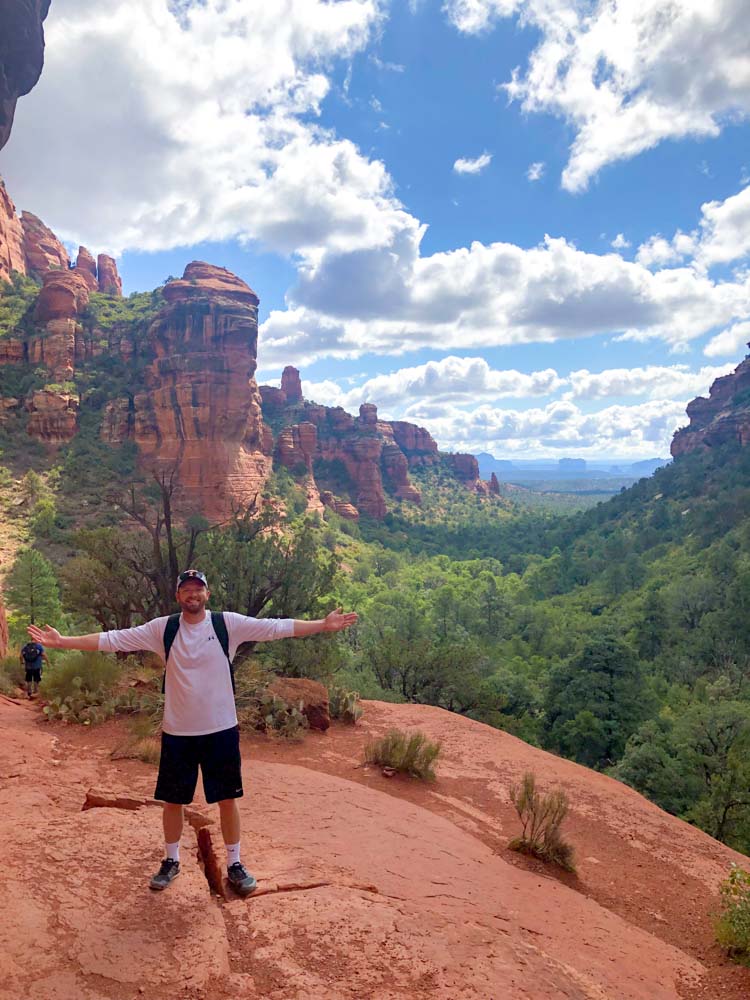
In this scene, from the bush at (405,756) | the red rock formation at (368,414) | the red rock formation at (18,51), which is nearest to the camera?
the bush at (405,756)

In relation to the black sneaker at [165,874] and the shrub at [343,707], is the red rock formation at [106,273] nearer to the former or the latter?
the shrub at [343,707]

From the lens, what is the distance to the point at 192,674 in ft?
11.5

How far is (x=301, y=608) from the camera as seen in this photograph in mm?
13961

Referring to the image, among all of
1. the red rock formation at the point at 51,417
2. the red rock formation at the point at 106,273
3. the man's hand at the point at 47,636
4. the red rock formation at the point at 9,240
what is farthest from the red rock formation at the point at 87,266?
the man's hand at the point at 47,636

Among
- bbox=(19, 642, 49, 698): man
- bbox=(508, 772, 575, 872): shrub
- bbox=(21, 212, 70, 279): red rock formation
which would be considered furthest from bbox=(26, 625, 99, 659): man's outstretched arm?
bbox=(21, 212, 70, 279): red rock formation

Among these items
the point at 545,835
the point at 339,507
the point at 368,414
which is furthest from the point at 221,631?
the point at 368,414

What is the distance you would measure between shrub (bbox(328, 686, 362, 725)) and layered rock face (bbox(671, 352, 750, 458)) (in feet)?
243

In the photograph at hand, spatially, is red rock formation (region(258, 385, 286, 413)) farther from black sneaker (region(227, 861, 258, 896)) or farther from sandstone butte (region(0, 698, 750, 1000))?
black sneaker (region(227, 861, 258, 896))

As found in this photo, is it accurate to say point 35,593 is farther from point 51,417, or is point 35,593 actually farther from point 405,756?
point 51,417

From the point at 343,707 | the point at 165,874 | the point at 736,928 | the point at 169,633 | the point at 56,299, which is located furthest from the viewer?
the point at 56,299

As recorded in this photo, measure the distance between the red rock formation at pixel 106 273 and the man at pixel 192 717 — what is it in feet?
304

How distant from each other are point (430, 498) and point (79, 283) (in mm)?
66238

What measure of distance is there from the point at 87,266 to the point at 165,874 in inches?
3725

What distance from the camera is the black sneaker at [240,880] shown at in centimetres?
351
